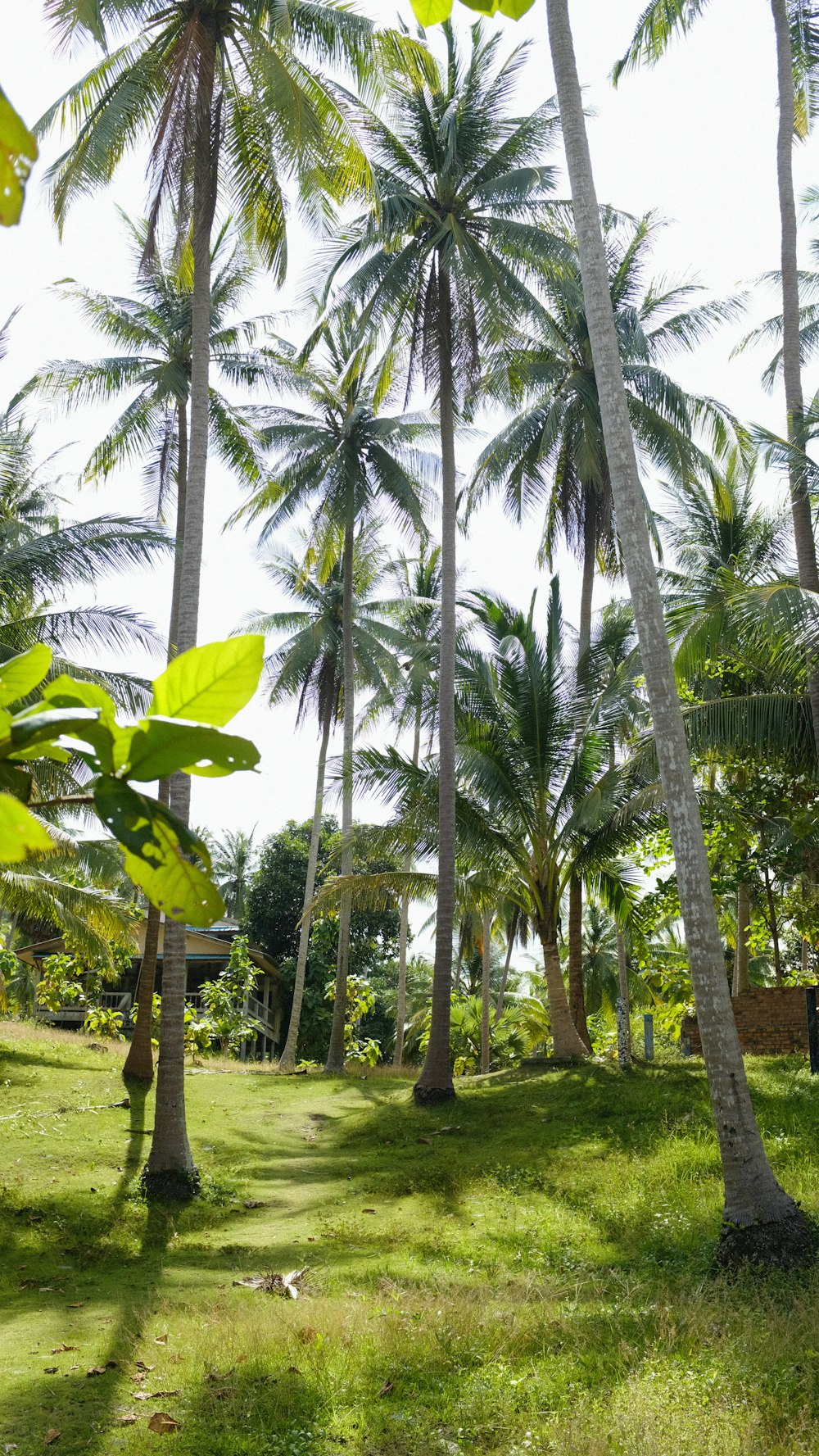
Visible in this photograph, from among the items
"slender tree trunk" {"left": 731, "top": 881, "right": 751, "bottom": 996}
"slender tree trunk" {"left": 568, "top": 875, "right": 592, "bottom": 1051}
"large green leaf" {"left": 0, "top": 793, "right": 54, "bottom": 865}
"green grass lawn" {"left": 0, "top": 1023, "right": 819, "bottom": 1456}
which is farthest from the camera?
"slender tree trunk" {"left": 731, "top": 881, "right": 751, "bottom": 996}

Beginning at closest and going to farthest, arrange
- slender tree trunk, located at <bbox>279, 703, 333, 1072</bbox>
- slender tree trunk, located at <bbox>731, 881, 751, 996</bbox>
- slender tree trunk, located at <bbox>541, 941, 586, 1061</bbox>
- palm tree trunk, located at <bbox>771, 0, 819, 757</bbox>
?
palm tree trunk, located at <bbox>771, 0, 819, 757</bbox> → slender tree trunk, located at <bbox>541, 941, 586, 1061</bbox> → slender tree trunk, located at <bbox>731, 881, 751, 996</bbox> → slender tree trunk, located at <bbox>279, 703, 333, 1072</bbox>

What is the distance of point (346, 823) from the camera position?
19219mm

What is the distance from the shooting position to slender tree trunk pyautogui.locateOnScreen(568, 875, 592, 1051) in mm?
15406

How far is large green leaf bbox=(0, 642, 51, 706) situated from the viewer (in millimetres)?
587

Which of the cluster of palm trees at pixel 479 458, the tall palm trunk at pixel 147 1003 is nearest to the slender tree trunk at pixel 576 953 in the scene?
the cluster of palm trees at pixel 479 458

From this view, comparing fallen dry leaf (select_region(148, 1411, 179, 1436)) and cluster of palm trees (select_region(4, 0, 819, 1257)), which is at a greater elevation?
cluster of palm trees (select_region(4, 0, 819, 1257))

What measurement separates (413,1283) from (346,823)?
1249cm

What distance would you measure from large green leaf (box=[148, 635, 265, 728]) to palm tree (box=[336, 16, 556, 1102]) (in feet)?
43.3

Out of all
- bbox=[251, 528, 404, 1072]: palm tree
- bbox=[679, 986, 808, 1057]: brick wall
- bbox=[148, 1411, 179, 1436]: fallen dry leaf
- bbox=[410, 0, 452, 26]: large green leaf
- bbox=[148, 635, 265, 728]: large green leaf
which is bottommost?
bbox=[148, 1411, 179, 1436]: fallen dry leaf

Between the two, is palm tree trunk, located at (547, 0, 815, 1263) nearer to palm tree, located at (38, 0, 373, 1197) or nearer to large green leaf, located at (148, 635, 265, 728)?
palm tree, located at (38, 0, 373, 1197)

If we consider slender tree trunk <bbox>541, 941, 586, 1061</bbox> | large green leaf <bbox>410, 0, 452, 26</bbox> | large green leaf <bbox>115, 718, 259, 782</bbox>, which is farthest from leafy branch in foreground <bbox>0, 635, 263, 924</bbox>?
slender tree trunk <bbox>541, 941, 586, 1061</bbox>

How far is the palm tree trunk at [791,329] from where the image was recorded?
35.1 feet

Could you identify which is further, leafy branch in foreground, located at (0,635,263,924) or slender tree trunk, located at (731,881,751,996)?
slender tree trunk, located at (731,881,751,996)

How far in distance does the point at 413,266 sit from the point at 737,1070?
1163 cm
